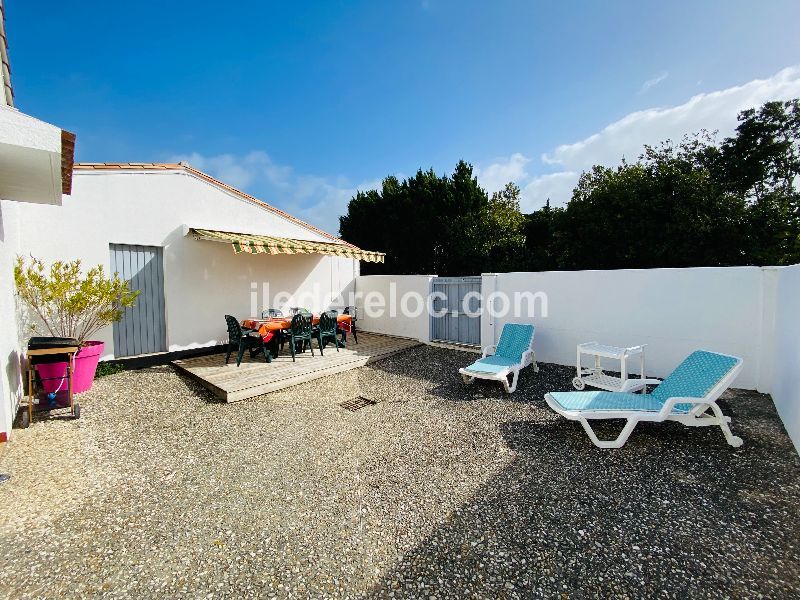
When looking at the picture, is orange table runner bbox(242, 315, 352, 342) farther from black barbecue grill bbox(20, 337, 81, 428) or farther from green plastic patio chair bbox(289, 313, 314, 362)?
black barbecue grill bbox(20, 337, 81, 428)

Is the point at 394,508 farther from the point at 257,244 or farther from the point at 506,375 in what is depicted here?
the point at 257,244

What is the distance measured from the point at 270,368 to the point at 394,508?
782 cm

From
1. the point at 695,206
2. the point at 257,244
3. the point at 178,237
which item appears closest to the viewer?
the point at 257,244

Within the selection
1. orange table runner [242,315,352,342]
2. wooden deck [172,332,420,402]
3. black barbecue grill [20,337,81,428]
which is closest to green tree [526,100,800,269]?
wooden deck [172,332,420,402]

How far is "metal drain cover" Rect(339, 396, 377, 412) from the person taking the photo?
28.7 ft

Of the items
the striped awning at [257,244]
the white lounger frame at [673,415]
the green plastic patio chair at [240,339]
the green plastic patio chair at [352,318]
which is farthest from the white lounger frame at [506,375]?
the striped awning at [257,244]

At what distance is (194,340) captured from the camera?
13320 mm

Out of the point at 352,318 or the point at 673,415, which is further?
the point at 352,318

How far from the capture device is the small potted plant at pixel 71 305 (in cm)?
895

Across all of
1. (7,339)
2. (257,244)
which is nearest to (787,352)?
(257,244)

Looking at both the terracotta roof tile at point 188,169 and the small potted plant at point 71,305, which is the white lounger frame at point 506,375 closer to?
the small potted plant at point 71,305

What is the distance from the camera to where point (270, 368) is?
37.1 feet

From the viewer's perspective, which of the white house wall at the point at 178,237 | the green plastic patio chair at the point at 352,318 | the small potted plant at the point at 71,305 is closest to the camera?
the small potted plant at the point at 71,305

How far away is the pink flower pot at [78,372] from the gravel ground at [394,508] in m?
0.99
